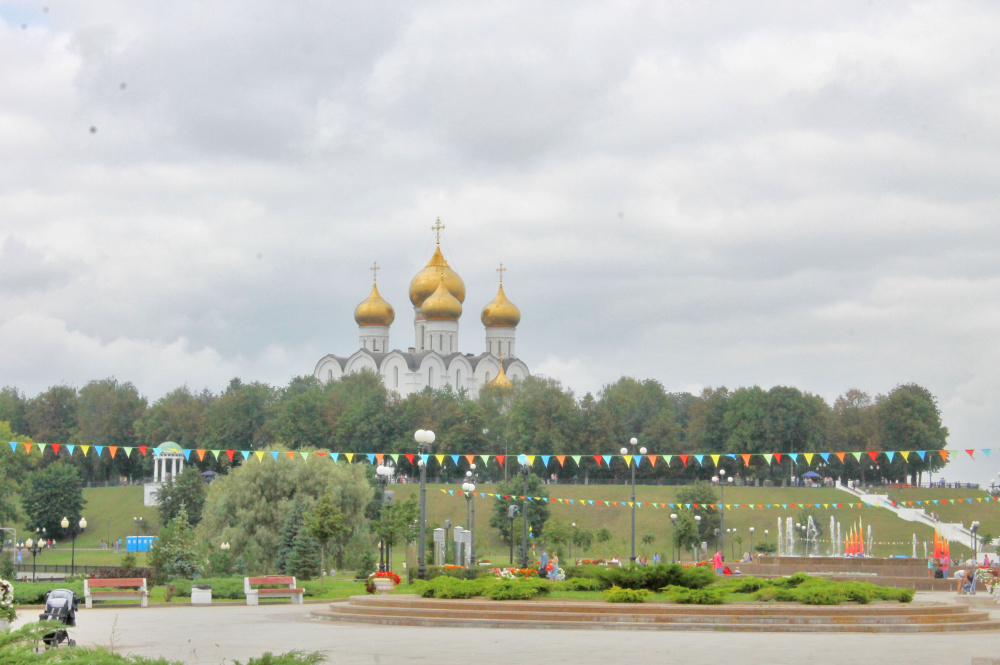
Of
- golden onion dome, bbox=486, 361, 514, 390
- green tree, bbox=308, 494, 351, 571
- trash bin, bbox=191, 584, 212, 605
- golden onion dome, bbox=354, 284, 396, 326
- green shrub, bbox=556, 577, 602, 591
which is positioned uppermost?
golden onion dome, bbox=354, 284, 396, 326

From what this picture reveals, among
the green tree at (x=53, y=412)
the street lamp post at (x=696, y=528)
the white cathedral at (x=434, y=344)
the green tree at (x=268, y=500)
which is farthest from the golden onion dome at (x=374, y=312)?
the green tree at (x=268, y=500)

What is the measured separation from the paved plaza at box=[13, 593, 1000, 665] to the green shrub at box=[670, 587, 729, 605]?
123 cm

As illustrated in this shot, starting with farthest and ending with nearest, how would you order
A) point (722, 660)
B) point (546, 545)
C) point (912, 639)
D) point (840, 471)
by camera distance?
point (840, 471), point (546, 545), point (912, 639), point (722, 660)

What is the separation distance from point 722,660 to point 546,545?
41.2 meters

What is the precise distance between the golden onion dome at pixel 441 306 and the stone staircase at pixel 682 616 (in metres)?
80.5

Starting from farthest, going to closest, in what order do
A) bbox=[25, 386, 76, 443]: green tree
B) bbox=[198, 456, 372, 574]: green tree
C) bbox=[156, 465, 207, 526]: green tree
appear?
1. bbox=[25, 386, 76, 443]: green tree
2. bbox=[156, 465, 207, 526]: green tree
3. bbox=[198, 456, 372, 574]: green tree

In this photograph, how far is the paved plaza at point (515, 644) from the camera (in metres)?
14.9

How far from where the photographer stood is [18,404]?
3848 inches

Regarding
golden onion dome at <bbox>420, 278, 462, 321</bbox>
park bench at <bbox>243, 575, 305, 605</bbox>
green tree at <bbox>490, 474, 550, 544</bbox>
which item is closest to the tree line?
golden onion dome at <bbox>420, 278, 462, 321</bbox>

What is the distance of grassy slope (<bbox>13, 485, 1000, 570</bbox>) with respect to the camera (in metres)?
60.3

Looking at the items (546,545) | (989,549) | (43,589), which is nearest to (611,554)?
(546,545)

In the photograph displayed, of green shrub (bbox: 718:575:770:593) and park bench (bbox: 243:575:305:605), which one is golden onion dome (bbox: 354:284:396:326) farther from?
green shrub (bbox: 718:575:770:593)

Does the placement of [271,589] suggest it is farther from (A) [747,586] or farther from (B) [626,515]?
(B) [626,515]

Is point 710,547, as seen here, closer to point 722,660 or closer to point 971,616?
point 971,616
